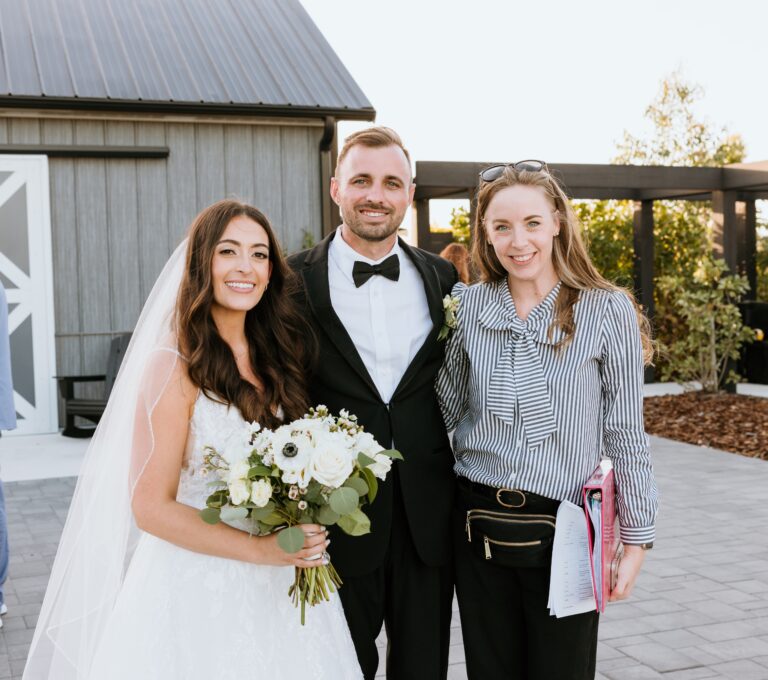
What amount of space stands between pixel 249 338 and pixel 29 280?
6.98 m

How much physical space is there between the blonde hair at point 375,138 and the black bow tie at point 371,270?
406mm

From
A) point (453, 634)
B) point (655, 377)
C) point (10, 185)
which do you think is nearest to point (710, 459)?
point (453, 634)

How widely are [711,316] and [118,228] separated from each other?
6.98 meters

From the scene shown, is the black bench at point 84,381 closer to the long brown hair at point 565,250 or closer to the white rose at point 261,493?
the long brown hair at point 565,250

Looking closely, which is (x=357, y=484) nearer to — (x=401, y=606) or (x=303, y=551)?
(x=303, y=551)

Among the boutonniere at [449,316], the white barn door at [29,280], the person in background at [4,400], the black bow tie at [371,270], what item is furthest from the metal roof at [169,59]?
the boutonniere at [449,316]

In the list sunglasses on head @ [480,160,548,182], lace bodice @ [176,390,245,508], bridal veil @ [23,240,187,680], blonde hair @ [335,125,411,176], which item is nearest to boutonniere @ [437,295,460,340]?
sunglasses on head @ [480,160,548,182]

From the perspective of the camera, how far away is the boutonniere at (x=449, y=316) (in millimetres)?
2832

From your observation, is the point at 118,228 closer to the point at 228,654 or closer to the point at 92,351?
the point at 92,351

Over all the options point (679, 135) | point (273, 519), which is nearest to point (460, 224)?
point (273, 519)

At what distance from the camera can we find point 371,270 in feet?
9.91

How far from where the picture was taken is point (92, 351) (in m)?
9.24

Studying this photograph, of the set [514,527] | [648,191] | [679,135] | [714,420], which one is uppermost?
[679,135]

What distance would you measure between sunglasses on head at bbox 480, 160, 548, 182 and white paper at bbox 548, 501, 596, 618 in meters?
1.00
